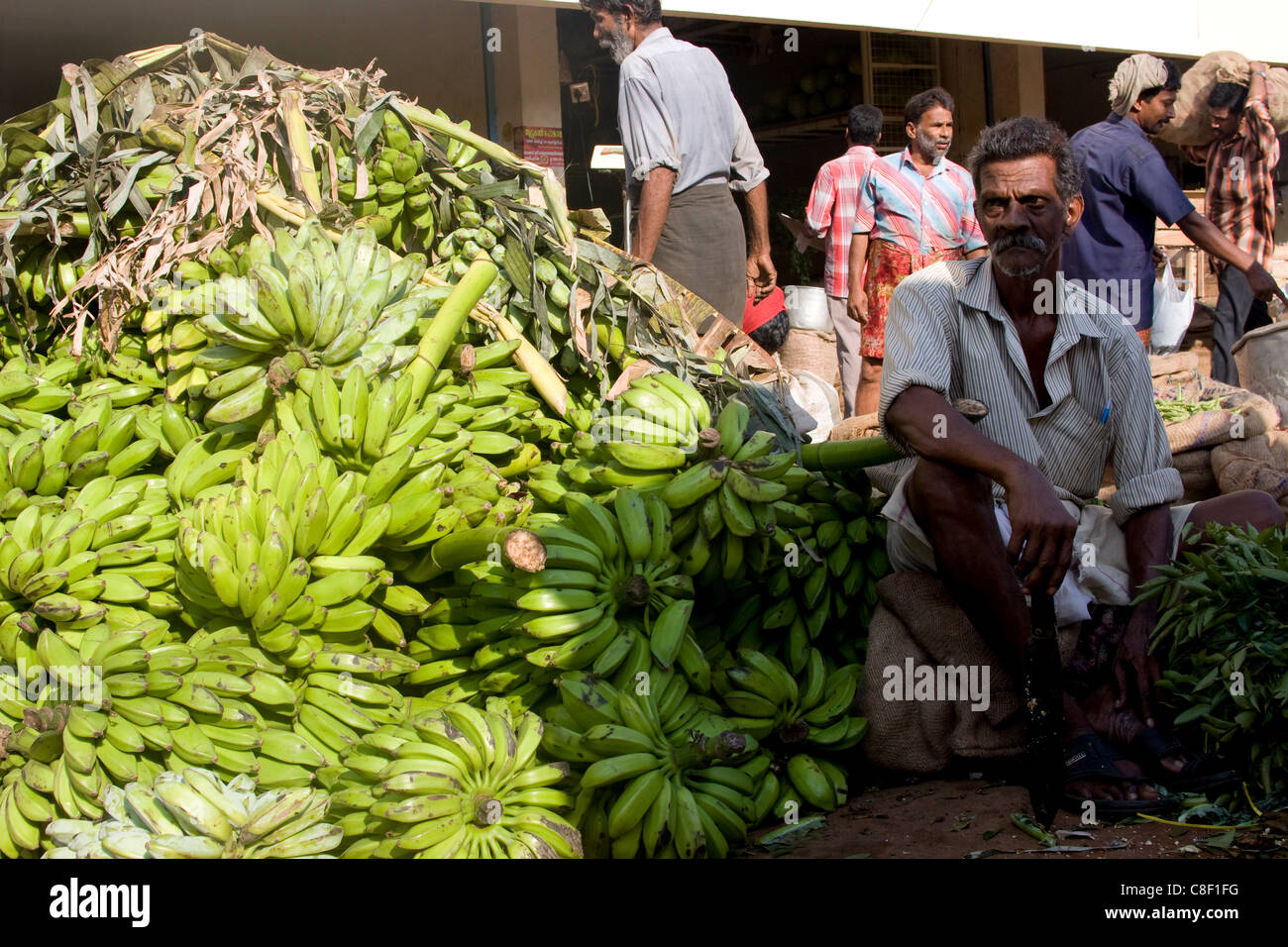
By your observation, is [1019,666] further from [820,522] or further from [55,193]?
[55,193]

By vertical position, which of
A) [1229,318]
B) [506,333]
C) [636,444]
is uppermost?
[1229,318]

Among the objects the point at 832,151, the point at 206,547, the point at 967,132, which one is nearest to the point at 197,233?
the point at 206,547

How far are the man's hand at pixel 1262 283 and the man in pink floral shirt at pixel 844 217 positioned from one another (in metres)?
1.92

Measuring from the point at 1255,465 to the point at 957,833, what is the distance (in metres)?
2.56

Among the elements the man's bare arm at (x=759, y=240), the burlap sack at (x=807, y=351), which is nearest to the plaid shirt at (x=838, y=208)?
the burlap sack at (x=807, y=351)

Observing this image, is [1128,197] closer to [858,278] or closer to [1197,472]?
[1197,472]

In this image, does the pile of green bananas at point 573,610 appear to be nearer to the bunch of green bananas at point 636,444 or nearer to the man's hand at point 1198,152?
the bunch of green bananas at point 636,444

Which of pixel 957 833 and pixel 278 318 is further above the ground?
pixel 278 318

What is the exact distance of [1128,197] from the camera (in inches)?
195

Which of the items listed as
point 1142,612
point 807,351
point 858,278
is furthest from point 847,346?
point 1142,612

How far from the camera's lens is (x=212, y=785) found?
1.97 meters

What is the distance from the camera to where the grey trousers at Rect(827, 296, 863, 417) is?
6.45 metres

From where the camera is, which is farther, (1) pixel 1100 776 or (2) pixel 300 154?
(2) pixel 300 154
